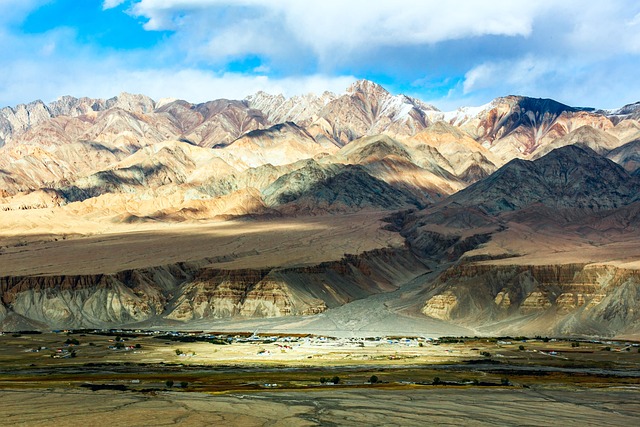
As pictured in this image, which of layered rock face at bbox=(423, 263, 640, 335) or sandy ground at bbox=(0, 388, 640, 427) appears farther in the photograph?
layered rock face at bbox=(423, 263, 640, 335)

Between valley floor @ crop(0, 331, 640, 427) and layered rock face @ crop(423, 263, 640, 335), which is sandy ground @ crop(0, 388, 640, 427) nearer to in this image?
valley floor @ crop(0, 331, 640, 427)

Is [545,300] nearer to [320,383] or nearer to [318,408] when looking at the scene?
[320,383]

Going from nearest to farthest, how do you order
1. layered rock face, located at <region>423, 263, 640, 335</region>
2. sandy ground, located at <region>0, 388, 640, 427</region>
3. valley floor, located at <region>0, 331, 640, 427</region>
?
sandy ground, located at <region>0, 388, 640, 427</region>, valley floor, located at <region>0, 331, 640, 427</region>, layered rock face, located at <region>423, 263, 640, 335</region>

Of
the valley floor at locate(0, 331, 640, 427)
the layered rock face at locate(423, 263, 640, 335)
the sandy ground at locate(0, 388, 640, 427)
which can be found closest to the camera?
the sandy ground at locate(0, 388, 640, 427)

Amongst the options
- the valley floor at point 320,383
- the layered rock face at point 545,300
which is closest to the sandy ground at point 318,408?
the valley floor at point 320,383

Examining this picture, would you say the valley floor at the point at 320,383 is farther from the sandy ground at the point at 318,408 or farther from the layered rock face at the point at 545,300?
the layered rock face at the point at 545,300

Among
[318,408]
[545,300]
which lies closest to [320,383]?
[318,408]

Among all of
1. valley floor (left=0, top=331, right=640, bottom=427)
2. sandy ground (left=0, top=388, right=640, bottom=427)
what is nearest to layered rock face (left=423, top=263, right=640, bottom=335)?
valley floor (left=0, top=331, right=640, bottom=427)

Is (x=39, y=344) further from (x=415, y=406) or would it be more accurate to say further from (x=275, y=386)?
(x=415, y=406)
